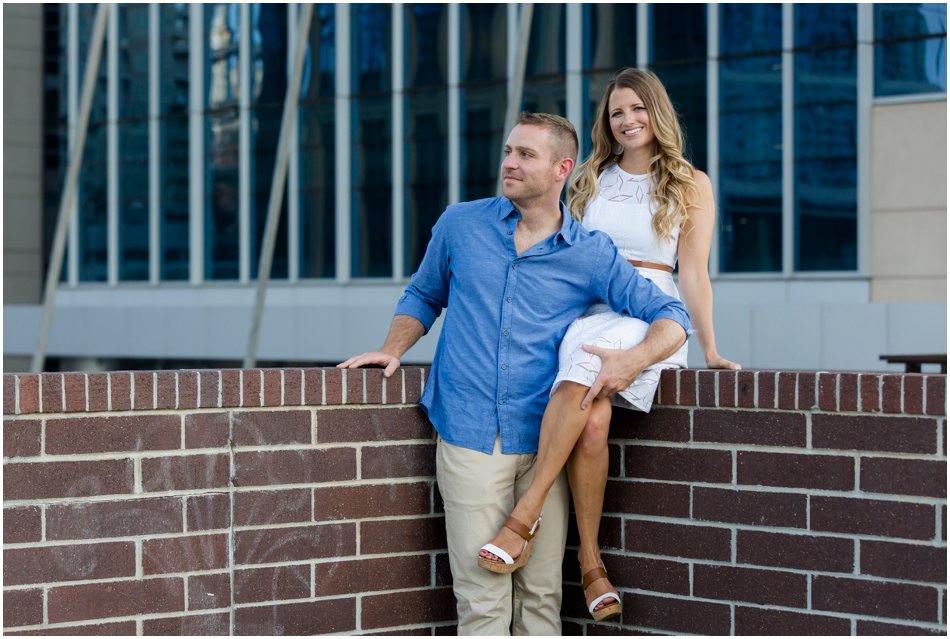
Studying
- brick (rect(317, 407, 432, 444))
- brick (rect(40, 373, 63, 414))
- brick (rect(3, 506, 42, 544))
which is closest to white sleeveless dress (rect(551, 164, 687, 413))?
brick (rect(317, 407, 432, 444))

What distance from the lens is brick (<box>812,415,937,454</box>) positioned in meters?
3.97

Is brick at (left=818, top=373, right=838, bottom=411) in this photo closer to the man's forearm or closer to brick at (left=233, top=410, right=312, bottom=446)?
the man's forearm

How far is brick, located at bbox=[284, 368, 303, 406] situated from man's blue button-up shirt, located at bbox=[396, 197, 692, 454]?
49cm

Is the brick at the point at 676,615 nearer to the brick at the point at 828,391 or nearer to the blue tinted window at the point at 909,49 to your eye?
the brick at the point at 828,391

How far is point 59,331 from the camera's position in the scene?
23688 millimetres

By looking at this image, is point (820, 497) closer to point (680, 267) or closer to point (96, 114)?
point (680, 267)

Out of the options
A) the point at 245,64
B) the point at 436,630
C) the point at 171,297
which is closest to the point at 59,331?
the point at 171,297

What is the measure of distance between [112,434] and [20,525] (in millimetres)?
366

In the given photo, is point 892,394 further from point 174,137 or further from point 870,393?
point 174,137

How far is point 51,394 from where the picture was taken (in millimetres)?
4082

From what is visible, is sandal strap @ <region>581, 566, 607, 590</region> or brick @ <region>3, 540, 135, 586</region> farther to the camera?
sandal strap @ <region>581, 566, 607, 590</region>

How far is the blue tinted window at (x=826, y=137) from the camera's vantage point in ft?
52.3

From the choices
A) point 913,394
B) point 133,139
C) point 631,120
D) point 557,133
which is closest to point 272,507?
point 557,133

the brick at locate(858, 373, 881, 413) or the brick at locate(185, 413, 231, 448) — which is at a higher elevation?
the brick at locate(858, 373, 881, 413)
